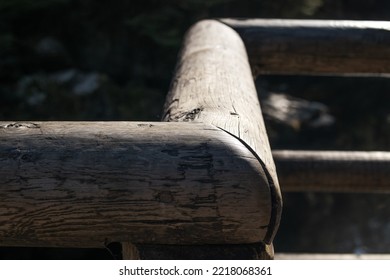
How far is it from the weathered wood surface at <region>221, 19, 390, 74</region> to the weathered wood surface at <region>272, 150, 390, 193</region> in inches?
25.9

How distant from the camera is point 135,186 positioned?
41.9 inches

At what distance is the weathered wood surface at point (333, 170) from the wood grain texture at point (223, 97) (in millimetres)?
927

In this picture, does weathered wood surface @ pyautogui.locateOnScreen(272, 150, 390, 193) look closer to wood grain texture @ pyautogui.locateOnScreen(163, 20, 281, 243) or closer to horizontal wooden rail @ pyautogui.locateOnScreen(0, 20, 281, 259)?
wood grain texture @ pyautogui.locateOnScreen(163, 20, 281, 243)

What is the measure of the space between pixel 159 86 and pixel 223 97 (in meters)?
5.74

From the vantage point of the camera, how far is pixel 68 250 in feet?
20.0

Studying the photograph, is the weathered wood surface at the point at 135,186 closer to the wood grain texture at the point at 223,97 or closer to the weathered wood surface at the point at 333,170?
the wood grain texture at the point at 223,97

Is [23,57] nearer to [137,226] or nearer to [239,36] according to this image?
[239,36]

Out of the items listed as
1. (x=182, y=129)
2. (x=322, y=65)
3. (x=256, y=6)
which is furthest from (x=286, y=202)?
(x=182, y=129)

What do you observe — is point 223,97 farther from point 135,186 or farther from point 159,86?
point 159,86

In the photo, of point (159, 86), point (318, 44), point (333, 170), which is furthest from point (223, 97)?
point (159, 86)

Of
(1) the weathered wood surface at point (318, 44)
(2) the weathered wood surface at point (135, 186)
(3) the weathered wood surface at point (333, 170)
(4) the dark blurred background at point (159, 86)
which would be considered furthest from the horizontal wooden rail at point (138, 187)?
(4) the dark blurred background at point (159, 86)

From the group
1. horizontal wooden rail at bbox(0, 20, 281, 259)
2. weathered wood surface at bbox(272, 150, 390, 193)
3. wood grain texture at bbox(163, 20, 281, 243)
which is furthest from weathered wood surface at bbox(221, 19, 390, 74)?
horizontal wooden rail at bbox(0, 20, 281, 259)

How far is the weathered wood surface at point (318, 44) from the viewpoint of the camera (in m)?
2.52
